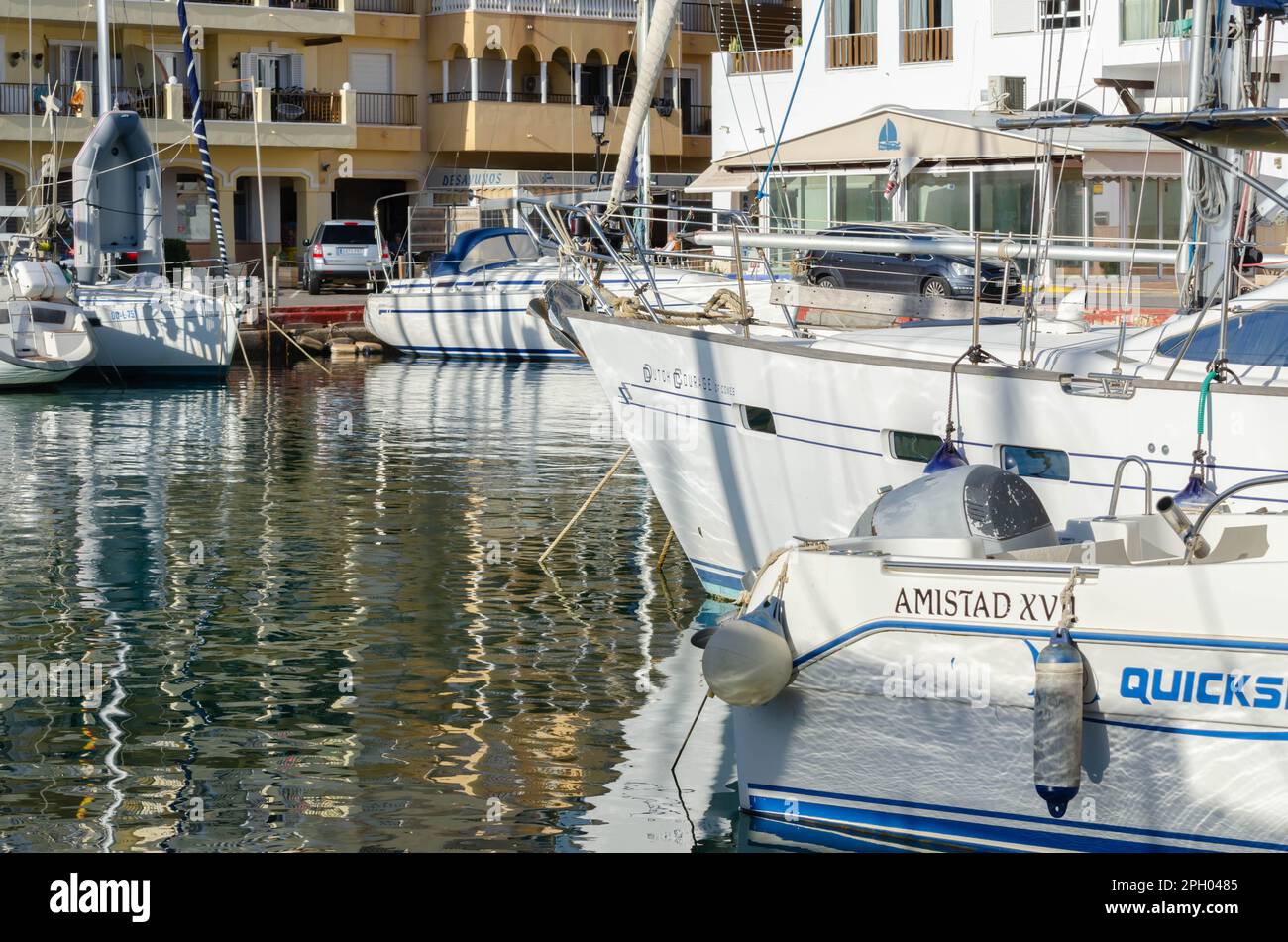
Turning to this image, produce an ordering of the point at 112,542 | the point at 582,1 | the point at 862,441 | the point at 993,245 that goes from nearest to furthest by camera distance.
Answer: the point at 862,441, the point at 993,245, the point at 112,542, the point at 582,1

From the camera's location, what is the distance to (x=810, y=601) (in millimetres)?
7684

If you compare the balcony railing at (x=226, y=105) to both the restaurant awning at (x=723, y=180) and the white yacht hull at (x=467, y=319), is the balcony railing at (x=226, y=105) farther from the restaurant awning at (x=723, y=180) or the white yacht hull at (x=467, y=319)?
the restaurant awning at (x=723, y=180)

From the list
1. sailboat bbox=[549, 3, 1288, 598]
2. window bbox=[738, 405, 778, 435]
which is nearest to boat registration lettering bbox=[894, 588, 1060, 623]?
sailboat bbox=[549, 3, 1288, 598]

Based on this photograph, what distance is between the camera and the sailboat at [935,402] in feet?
32.4

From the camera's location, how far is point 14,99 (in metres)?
43.2

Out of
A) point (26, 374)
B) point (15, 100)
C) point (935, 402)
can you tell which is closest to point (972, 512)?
point (935, 402)

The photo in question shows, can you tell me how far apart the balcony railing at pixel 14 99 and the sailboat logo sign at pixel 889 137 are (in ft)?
67.8

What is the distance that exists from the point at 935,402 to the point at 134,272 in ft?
83.5

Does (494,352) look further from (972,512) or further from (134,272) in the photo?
(972,512)

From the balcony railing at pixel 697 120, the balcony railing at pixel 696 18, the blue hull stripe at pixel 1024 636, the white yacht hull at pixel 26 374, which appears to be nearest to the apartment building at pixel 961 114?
the balcony railing at pixel 697 120
